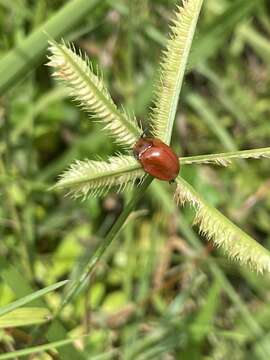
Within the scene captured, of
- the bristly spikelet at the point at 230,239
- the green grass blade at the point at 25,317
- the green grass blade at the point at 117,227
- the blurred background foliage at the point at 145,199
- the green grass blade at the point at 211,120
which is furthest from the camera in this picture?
the green grass blade at the point at 211,120

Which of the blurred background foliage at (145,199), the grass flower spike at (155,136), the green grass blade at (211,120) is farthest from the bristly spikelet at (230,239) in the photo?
the green grass blade at (211,120)

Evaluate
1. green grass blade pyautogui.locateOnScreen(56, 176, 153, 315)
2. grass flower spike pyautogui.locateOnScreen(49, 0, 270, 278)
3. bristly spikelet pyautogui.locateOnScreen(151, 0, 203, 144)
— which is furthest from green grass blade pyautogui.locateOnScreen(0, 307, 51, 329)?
bristly spikelet pyautogui.locateOnScreen(151, 0, 203, 144)

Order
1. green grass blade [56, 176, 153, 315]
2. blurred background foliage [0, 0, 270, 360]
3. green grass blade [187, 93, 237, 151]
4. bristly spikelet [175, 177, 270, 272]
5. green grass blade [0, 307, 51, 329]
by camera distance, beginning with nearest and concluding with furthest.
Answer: bristly spikelet [175, 177, 270, 272] < green grass blade [56, 176, 153, 315] < green grass blade [0, 307, 51, 329] < blurred background foliage [0, 0, 270, 360] < green grass blade [187, 93, 237, 151]

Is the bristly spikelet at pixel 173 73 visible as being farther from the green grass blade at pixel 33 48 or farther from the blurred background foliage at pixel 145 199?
the blurred background foliage at pixel 145 199

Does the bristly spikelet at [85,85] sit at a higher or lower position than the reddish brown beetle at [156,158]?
higher

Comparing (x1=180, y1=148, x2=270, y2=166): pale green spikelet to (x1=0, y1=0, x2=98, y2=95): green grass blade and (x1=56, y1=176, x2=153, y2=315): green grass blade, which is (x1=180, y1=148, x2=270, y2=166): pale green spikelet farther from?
(x1=0, y1=0, x2=98, y2=95): green grass blade

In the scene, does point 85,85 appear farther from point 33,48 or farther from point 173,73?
point 33,48
